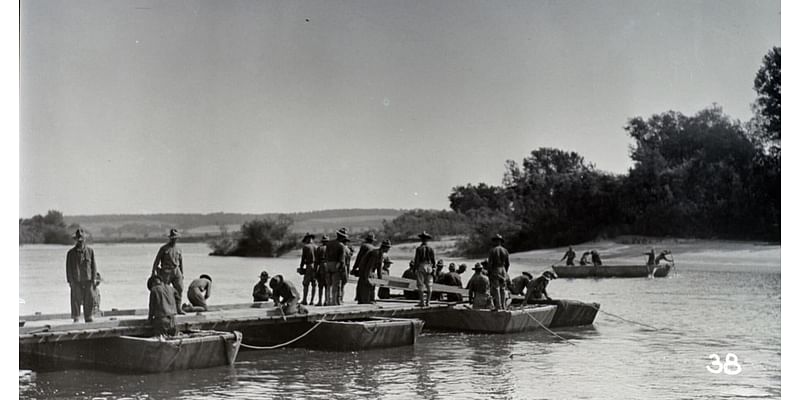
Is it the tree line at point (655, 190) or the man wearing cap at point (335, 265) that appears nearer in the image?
the man wearing cap at point (335, 265)

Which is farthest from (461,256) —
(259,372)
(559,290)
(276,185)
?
(259,372)

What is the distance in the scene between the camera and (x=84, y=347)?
1398 centimetres

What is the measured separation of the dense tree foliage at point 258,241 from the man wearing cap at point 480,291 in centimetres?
2570

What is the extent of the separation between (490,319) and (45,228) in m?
9.41

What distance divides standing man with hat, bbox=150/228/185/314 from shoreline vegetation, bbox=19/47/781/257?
153 inches

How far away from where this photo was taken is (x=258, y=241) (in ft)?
163

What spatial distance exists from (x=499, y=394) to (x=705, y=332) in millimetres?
9264

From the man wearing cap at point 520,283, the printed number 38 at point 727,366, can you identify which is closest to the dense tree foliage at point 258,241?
the man wearing cap at point 520,283

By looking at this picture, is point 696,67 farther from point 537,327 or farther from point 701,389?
point 701,389

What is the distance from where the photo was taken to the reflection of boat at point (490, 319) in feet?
60.2

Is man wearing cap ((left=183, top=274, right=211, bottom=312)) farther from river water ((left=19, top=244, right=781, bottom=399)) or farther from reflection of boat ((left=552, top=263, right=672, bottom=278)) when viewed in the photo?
reflection of boat ((left=552, top=263, right=672, bottom=278))

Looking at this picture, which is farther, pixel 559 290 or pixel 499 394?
pixel 559 290

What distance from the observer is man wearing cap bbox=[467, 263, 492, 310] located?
18625 millimetres

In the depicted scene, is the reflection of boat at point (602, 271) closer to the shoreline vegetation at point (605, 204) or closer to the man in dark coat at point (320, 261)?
the shoreline vegetation at point (605, 204)
